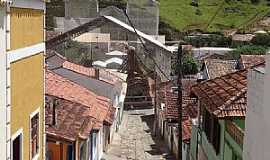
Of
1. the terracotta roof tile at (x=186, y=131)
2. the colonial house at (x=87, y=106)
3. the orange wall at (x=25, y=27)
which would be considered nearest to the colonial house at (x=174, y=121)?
the terracotta roof tile at (x=186, y=131)

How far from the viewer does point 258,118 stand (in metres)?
10.1

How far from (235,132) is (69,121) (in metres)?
6.84

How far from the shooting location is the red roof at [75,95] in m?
23.6

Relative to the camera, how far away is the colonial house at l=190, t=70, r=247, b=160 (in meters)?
12.8

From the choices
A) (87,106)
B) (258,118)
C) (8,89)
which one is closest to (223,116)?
(258,118)

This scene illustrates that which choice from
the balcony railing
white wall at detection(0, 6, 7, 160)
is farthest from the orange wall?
the balcony railing

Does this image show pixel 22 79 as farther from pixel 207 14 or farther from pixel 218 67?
pixel 207 14

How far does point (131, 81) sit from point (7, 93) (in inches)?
1739

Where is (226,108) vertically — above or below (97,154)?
above

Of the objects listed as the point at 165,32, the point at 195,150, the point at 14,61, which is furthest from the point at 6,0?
the point at 165,32

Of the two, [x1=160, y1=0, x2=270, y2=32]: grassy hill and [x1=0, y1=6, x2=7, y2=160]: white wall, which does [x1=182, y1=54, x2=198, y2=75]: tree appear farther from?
[x1=0, y1=6, x2=7, y2=160]: white wall

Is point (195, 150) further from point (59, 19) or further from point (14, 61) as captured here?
point (59, 19)

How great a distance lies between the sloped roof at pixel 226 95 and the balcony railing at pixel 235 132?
0.40 metres

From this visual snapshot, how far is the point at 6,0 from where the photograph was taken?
9367mm
